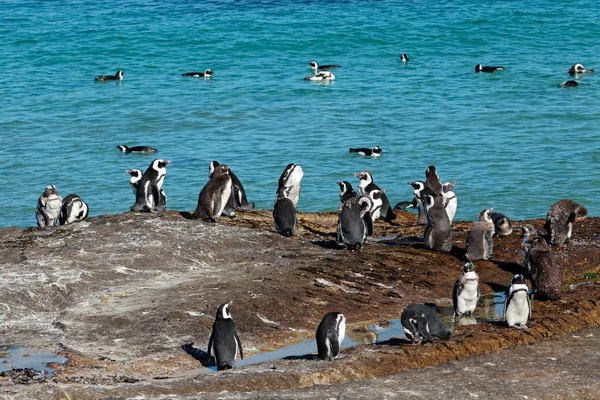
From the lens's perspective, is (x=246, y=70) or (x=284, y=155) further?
(x=246, y=70)

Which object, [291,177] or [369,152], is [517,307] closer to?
[291,177]

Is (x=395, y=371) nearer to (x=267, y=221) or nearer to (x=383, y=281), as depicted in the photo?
(x=383, y=281)

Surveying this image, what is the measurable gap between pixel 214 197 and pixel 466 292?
5.67 meters

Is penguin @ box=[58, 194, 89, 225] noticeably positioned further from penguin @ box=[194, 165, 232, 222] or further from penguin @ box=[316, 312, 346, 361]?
penguin @ box=[316, 312, 346, 361]

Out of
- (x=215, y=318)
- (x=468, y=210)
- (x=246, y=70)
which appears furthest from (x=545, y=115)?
(x=215, y=318)

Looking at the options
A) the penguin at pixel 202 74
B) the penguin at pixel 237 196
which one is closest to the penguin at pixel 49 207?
the penguin at pixel 237 196

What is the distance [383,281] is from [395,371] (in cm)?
315

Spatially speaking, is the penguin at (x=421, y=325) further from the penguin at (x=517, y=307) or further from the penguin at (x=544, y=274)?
the penguin at (x=544, y=274)

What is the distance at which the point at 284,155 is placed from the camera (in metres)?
30.9

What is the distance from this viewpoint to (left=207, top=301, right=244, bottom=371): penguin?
1187 centimetres

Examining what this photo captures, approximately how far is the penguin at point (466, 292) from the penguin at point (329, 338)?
2.29 meters

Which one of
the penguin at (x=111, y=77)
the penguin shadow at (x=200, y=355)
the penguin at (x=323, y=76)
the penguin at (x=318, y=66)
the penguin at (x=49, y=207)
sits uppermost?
the penguin at (x=318, y=66)

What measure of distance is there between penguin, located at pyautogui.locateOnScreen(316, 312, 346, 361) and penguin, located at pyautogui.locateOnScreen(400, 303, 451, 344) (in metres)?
0.90

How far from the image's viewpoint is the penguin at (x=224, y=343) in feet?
38.9
